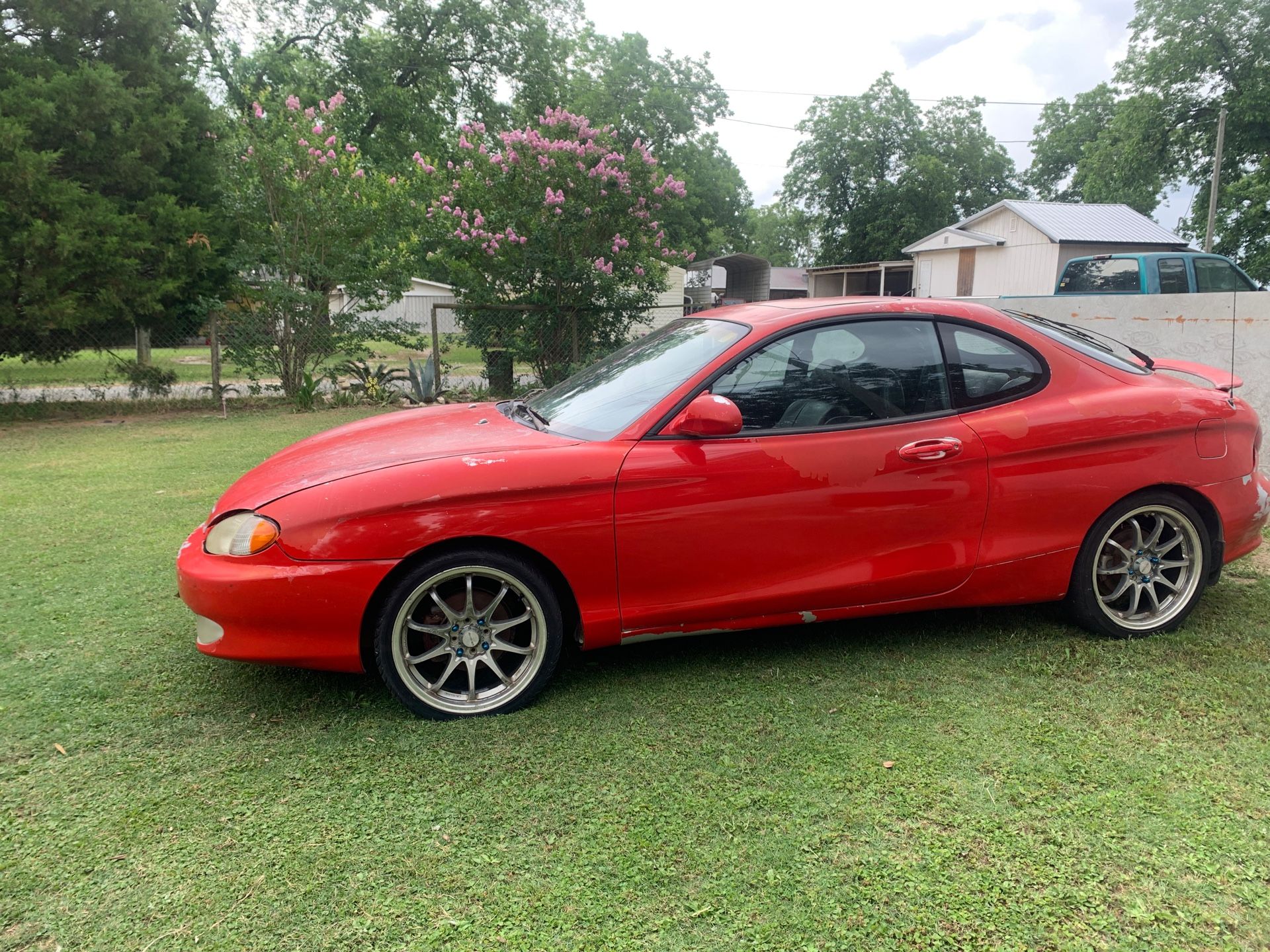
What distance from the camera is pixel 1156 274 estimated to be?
13.2 meters

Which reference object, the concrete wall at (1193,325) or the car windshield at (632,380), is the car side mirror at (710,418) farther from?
the concrete wall at (1193,325)

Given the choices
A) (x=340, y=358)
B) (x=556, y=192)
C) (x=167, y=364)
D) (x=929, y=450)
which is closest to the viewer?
(x=929, y=450)

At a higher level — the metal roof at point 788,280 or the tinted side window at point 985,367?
the metal roof at point 788,280

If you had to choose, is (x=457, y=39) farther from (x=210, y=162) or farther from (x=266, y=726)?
(x=266, y=726)

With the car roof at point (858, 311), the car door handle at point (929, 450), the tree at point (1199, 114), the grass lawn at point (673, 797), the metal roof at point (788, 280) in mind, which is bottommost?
the grass lawn at point (673, 797)

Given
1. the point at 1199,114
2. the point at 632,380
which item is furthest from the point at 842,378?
the point at 1199,114

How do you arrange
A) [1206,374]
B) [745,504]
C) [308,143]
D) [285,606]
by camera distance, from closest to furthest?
[285,606]
[745,504]
[1206,374]
[308,143]

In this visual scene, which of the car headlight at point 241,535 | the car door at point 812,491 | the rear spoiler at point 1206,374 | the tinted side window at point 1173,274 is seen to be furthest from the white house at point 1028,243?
the car headlight at point 241,535

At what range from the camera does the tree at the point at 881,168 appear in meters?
51.6

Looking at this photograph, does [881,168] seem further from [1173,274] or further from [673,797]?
[673,797]

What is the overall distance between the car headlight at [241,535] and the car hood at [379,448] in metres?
0.06

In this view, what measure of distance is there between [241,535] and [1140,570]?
3.67 metres

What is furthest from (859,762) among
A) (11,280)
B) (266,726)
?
(11,280)

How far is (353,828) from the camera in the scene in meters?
2.54
